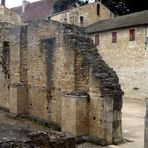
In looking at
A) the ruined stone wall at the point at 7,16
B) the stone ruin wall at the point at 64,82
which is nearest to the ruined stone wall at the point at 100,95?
the stone ruin wall at the point at 64,82

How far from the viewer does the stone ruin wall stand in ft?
41.1

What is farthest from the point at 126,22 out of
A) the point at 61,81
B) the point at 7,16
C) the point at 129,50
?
the point at 61,81

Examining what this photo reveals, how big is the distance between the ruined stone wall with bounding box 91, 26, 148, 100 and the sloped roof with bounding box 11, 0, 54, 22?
672 inches

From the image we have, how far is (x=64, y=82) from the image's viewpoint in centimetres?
1455

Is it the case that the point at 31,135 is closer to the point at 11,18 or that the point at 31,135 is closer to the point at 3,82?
the point at 3,82

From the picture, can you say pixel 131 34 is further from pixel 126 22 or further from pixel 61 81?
pixel 61 81

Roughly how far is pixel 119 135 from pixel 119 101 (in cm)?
117

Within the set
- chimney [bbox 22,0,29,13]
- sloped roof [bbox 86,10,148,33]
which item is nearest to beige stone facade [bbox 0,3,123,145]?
sloped roof [bbox 86,10,148,33]

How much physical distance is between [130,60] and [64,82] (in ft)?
50.9

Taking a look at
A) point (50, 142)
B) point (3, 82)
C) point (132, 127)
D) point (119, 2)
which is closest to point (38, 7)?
point (119, 2)

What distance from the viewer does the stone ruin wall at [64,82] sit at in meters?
12.5

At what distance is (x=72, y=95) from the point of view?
43.2ft

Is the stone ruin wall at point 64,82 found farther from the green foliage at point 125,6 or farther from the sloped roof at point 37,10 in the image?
the sloped roof at point 37,10

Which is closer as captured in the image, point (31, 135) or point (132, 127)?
point (31, 135)
